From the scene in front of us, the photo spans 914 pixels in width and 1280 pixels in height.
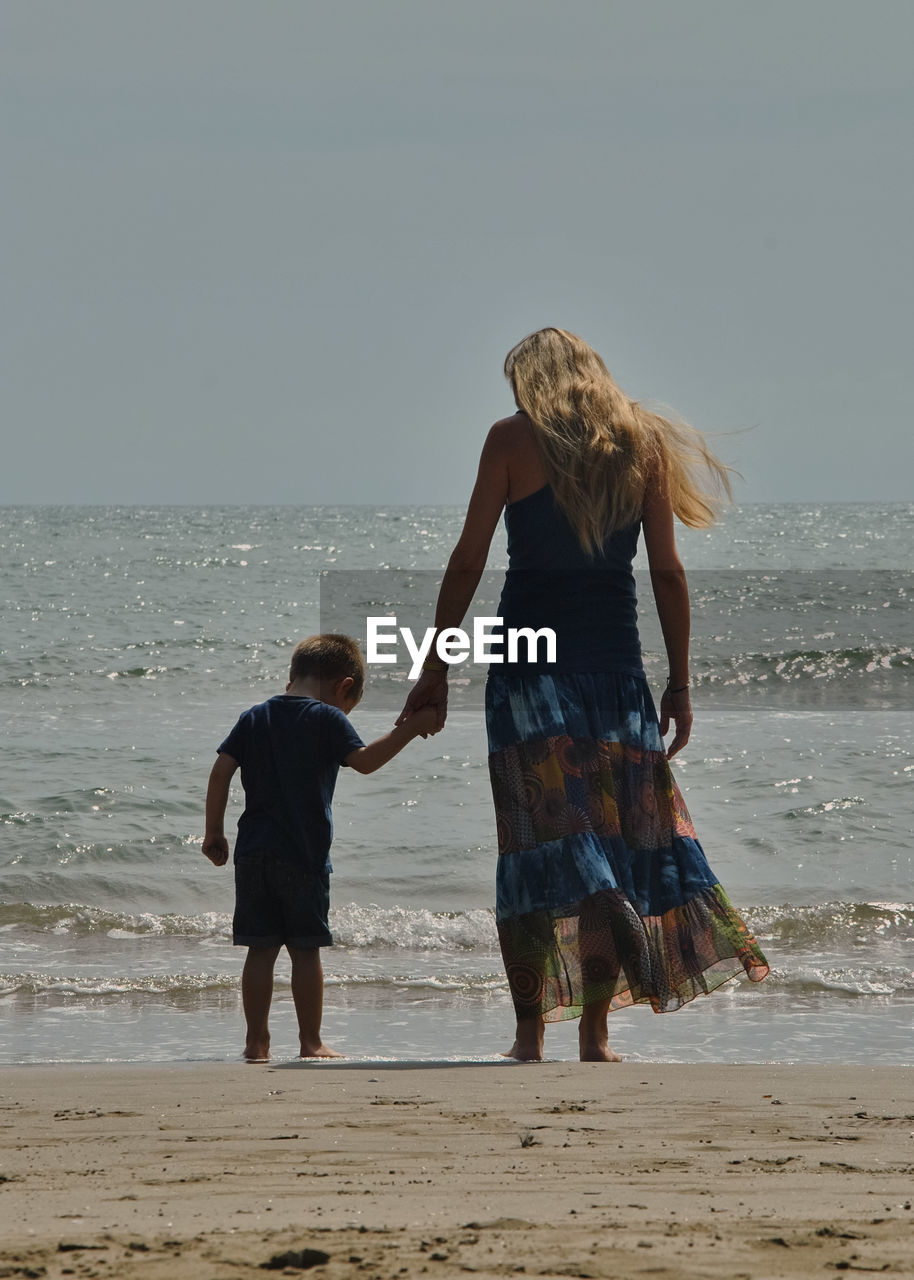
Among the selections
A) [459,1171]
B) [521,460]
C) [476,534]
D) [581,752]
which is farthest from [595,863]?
[459,1171]

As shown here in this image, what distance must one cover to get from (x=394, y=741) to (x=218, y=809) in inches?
20.4

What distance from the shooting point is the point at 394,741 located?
10.5ft

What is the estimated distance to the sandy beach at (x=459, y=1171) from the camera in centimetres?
159

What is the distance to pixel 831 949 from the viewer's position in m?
5.63

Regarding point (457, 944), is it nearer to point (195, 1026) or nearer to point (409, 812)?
point (195, 1026)

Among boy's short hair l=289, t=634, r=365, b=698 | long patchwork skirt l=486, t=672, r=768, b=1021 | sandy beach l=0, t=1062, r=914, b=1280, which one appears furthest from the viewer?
boy's short hair l=289, t=634, r=365, b=698

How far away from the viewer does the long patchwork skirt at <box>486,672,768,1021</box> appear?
3002mm

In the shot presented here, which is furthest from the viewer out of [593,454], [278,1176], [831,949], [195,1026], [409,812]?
[409,812]

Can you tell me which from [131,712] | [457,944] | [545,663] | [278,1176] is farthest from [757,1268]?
[131,712]

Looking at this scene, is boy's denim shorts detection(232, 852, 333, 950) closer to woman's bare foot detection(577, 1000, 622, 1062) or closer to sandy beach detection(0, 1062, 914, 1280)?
sandy beach detection(0, 1062, 914, 1280)

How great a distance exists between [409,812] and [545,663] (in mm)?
5178

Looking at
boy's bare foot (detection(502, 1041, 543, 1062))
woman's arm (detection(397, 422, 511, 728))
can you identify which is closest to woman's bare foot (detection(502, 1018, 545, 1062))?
boy's bare foot (detection(502, 1041, 543, 1062))

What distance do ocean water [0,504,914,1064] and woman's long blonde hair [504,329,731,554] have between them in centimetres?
164

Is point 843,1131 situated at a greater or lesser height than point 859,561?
lesser
